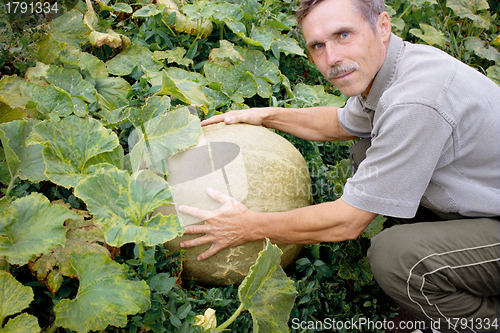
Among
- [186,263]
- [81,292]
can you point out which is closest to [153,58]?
[186,263]

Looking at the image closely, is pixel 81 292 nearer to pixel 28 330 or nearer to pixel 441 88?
pixel 28 330

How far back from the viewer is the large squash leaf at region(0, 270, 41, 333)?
54.2 inches

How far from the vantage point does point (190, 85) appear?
2.50m

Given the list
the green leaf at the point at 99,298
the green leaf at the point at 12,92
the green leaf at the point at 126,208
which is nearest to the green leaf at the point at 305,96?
the green leaf at the point at 126,208

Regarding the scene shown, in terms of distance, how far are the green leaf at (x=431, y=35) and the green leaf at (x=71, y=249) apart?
345 centimetres

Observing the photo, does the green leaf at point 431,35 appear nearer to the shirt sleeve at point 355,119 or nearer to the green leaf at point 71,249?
the shirt sleeve at point 355,119

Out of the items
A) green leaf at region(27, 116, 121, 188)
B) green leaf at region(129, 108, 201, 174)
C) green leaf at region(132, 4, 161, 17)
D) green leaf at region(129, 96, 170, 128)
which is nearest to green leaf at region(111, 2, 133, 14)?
green leaf at region(132, 4, 161, 17)

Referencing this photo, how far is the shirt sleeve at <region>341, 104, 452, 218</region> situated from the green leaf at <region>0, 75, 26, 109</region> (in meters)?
1.69

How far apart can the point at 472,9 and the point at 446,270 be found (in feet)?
11.6

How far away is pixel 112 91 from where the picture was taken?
8.73 feet

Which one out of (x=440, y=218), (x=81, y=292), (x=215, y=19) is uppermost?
(x=215, y=19)

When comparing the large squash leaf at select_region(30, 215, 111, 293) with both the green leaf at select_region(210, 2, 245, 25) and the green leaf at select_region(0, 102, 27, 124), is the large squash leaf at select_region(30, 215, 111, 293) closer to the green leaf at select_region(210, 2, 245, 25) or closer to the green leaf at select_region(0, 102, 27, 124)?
the green leaf at select_region(0, 102, 27, 124)

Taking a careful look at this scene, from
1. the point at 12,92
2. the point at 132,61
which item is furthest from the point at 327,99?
the point at 12,92

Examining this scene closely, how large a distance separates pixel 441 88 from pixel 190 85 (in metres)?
1.41
